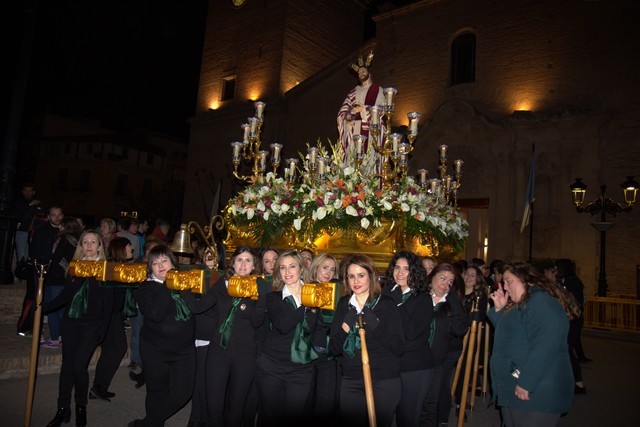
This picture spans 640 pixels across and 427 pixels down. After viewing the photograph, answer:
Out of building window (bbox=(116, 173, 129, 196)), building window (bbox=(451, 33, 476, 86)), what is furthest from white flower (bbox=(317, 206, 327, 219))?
building window (bbox=(116, 173, 129, 196))

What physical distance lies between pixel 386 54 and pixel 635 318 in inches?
603

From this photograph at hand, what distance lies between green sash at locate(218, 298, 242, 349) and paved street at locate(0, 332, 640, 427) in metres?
1.48

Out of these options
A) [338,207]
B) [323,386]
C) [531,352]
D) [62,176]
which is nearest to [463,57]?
[338,207]

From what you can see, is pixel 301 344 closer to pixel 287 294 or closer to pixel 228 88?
pixel 287 294

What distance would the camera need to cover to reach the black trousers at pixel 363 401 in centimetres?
380

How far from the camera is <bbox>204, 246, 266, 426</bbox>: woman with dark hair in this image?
435 centimetres

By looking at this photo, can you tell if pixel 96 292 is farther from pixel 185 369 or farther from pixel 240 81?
pixel 240 81

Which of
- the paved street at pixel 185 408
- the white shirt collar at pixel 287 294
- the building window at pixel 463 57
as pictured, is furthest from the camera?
the building window at pixel 463 57

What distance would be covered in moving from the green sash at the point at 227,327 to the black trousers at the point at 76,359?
1.55 m

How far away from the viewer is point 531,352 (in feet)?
12.4

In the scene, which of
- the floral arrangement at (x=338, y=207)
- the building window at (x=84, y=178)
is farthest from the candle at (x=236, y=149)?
the building window at (x=84, y=178)

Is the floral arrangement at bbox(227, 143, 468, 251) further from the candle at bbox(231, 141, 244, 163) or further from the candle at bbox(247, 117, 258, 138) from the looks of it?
the candle at bbox(247, 117, 258, 138)

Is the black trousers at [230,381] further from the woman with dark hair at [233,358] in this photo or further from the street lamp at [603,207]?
the street lamp at [603,207]

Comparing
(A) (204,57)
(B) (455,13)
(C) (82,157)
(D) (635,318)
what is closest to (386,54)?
(B) (455,13)
